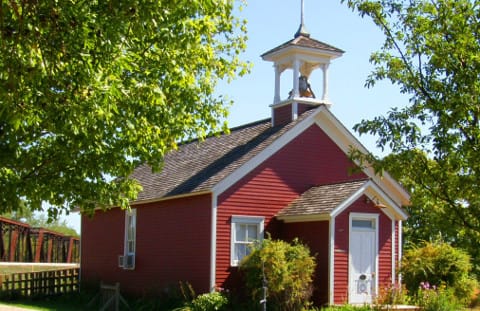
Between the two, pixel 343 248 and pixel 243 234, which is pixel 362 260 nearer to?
pixel 343 248

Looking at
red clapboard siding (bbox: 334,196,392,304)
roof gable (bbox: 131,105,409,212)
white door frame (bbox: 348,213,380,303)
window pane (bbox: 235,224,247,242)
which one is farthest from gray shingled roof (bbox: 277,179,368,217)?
window pane (bbox: 235,224,247,242)

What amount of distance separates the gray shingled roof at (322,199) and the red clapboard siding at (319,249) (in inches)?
15.4

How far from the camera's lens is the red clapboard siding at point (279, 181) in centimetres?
A: 2088

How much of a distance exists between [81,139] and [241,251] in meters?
9.88

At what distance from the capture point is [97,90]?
9.59 meters

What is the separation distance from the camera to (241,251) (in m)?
21.2

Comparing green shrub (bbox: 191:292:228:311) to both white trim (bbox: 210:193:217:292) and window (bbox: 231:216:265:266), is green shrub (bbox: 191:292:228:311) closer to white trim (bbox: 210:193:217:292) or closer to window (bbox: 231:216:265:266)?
white trim (bbox: 210:193:217:292)

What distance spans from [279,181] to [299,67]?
421cm

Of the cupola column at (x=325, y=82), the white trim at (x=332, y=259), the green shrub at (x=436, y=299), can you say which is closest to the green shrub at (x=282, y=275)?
the white trim at (x=332, y=259)

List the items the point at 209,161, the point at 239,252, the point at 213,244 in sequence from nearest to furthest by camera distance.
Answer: the point at 213,244 → the point at 239,252 → the point at 209,161

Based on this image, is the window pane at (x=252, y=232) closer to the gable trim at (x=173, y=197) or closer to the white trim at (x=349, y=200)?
the gable trim at (x=173, y=197)

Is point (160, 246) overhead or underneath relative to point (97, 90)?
underneath

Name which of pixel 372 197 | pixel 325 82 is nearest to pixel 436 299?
pixel 372 197

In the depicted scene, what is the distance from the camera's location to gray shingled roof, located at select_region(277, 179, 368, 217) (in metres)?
20.2
